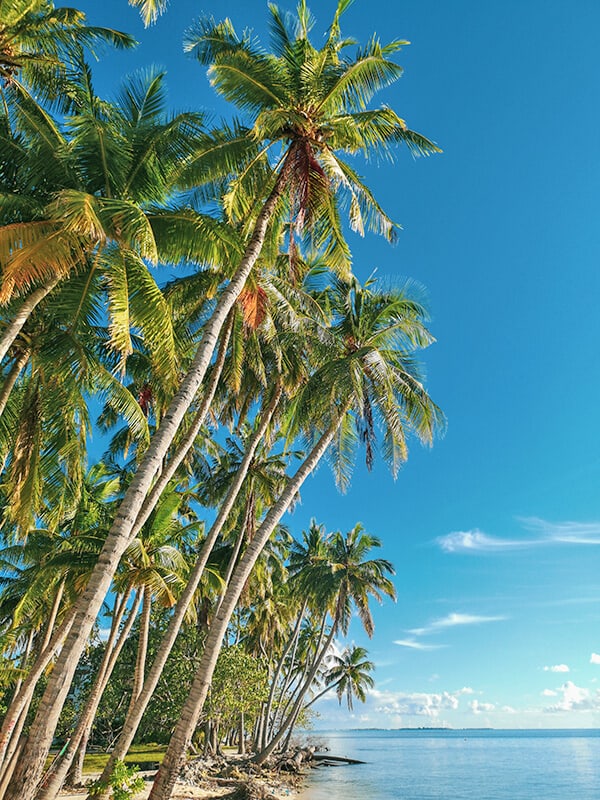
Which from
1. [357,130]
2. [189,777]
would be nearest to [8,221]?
[357,130]

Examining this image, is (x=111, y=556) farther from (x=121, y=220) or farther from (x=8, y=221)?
(x=8, y=221)

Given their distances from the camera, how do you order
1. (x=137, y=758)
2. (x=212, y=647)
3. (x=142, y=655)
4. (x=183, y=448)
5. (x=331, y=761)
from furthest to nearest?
1. (x=331, y=761)
2. (x=137, y=758)
3. (x=142, y=655)
4. (x=183, y=448)
5. (x=212, y=647)

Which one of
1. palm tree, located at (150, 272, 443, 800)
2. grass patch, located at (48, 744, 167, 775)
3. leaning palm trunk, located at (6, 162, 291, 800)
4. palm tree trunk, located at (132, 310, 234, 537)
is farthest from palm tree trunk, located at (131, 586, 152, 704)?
grass patch, located at (48, 744, 167, 775)

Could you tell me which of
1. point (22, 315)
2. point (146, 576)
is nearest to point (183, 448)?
point (146, 576)

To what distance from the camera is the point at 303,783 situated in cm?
2977

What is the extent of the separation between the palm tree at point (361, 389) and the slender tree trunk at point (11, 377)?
5.71 m

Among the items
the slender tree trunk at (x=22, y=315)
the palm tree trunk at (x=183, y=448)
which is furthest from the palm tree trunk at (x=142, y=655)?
the slender tree trunk at (x=22, y=315)

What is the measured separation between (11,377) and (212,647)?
6449 millimetres

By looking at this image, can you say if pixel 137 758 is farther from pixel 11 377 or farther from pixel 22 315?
pixel 22 315

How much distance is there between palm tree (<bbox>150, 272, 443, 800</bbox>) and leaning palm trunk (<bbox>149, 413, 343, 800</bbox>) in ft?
0.09

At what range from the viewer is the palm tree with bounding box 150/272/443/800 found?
14055mm

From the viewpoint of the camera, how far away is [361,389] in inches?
561

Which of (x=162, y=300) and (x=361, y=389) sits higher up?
(x=361, y=389)

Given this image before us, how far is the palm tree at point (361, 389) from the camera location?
46.1 ft
